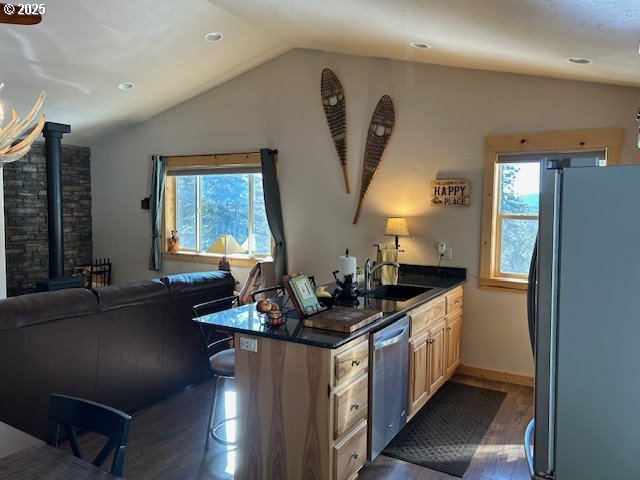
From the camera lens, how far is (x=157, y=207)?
6.44 m

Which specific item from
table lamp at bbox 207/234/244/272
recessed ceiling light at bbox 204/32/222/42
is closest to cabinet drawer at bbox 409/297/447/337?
table lamp at bbox 207/234/244/272

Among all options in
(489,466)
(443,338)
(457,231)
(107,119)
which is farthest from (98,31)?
(489,466)

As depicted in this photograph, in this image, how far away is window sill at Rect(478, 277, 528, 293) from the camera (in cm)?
420

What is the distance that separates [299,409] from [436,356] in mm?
1642

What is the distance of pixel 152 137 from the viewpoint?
6586 mm

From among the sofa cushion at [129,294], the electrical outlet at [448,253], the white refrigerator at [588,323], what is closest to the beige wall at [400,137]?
the electrical outlet at [448,253]

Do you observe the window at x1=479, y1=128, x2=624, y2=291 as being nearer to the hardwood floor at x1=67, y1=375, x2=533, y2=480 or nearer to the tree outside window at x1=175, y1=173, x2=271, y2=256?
the hardwood floor at x1=67, y1=375, x2=533, y2=480

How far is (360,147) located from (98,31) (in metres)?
2.54

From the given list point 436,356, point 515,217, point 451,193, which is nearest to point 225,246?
point 451,193

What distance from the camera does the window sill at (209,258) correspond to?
5.82 metres

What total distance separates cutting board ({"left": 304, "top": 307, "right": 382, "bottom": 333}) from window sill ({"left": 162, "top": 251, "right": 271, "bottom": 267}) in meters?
3.04

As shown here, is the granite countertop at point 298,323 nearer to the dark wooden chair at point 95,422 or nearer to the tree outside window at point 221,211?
the dark wooden chair at point 95,422

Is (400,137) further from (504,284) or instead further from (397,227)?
(504,284)

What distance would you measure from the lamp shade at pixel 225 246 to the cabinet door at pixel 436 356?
8.91ft
